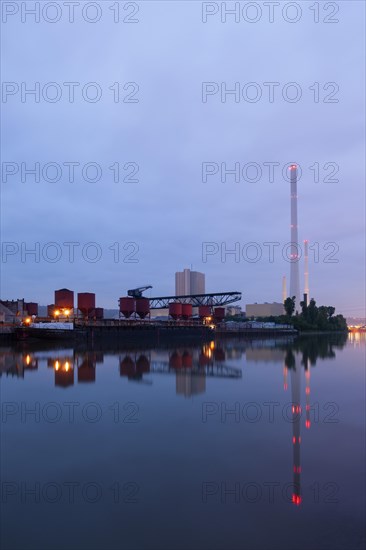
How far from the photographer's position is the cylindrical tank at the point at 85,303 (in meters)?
66.0

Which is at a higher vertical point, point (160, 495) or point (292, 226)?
point (292, 226)

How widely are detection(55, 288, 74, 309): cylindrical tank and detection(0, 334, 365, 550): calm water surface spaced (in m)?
46.7

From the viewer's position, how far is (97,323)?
6119 cm

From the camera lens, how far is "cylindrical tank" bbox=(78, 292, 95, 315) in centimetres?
6600

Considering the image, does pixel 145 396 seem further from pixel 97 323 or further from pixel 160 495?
pixel 97 323

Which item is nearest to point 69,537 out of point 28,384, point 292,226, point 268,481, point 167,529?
point 167,529

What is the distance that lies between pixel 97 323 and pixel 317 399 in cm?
4844

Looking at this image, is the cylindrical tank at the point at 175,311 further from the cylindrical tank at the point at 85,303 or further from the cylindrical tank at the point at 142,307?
the cylindrical tank at the point at 85,303

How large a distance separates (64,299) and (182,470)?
5814 centimetres

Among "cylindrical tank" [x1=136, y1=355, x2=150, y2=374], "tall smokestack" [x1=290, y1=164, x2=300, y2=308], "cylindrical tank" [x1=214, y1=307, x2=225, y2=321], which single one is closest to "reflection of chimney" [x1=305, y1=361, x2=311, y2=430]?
"cylindrical tank" [x1=136, y1=355, x2=150, y2=374]

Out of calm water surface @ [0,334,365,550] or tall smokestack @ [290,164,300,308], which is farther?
tall smokestack @ [290,164,300,308]

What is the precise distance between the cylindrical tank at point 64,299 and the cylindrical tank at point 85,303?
79.4 inches

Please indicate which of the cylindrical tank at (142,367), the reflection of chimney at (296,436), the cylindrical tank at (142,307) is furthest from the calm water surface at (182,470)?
the cylindrical tank at (142,307)

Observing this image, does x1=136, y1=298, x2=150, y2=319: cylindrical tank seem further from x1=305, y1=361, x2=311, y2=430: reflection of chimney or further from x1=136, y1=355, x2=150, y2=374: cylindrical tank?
x1=305, y1=361, x2=311, y2=430: reflection of chimney
